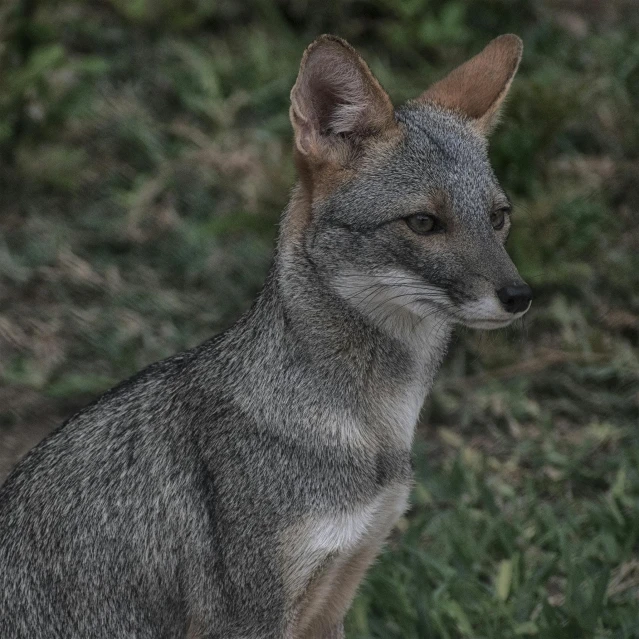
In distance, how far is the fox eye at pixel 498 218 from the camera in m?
4.27

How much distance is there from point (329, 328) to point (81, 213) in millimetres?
4335

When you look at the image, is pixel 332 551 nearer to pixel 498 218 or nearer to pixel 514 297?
pixel 514 297


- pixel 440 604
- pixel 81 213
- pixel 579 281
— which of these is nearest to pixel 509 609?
pixel 440 604

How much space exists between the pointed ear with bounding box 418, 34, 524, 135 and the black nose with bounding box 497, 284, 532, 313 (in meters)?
0.87

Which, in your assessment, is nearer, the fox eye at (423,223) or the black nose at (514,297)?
the black nose at (514,297)

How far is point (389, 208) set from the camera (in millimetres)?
4109

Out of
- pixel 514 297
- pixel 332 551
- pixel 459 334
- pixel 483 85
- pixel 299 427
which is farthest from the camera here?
pixel 459 334

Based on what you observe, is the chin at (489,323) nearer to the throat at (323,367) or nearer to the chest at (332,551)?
the throat at (323,367)

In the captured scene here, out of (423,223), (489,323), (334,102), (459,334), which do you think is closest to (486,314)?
(489,323)

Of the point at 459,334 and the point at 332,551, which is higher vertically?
the point at 332,551

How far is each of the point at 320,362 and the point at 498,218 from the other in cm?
85

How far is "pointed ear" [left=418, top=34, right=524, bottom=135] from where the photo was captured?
4.56 meters

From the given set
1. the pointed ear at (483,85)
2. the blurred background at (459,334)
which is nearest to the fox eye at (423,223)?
the pointed ear at (483,85)

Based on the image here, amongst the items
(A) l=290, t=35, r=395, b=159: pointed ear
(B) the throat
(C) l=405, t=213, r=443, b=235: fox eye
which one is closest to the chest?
(B) the throat
